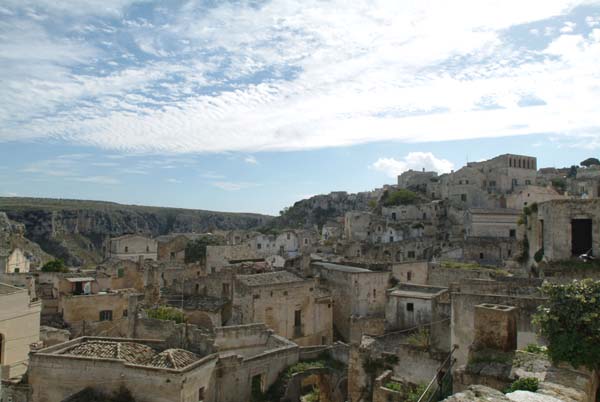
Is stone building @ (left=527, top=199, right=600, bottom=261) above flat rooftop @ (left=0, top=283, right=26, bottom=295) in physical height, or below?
above

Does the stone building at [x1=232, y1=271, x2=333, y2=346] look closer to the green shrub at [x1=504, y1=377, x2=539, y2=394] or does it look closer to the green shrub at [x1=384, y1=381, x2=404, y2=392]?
the green shrub at [x1=384, y1=381, x2=404, y2=392]

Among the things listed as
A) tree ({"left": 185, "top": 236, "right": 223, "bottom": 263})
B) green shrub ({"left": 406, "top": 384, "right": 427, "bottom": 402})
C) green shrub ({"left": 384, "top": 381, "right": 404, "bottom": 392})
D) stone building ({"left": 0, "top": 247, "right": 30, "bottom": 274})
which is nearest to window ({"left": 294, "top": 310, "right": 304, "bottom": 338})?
green shrub ({"left": 384, "top": 381, "right": 404, "bottom": 392})

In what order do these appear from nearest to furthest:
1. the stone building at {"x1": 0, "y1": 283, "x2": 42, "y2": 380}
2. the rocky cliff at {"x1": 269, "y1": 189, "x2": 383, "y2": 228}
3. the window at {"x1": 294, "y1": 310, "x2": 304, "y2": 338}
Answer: the stone building at {"x1": 0, "y1": 283, "x2": 42, "y2": 380} → the window at {"x1": 294, "y1": 310, "x2": 304, "y2": 338} → the rocky cliff at {"x1": 269, "y1": 189, "x2": 383, "y2": 228}

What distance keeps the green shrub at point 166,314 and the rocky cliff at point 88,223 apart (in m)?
56.3

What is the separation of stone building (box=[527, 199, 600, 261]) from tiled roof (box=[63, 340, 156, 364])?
1703 cm

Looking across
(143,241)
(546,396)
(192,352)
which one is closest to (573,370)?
(546,396)

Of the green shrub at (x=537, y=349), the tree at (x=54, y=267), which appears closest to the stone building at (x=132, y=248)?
the tree at (x=54, y=267)

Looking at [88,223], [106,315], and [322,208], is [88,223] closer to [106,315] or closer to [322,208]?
[322,208]

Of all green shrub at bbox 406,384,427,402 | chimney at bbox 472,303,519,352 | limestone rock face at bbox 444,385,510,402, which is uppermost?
chimney at bbox 472,303,519,352

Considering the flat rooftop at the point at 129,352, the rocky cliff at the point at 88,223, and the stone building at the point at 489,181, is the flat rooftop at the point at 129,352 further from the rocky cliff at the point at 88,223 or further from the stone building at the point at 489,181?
the rocky cliff at the point at 88,223

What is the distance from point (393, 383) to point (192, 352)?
28.8ft

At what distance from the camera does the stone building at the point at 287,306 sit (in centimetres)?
2612

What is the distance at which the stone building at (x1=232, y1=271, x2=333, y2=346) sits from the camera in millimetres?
26125

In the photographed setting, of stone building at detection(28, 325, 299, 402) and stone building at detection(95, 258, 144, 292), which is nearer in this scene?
stone building at detection(28, 325, 299, 402)
